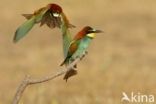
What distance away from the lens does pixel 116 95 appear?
28.2 feet

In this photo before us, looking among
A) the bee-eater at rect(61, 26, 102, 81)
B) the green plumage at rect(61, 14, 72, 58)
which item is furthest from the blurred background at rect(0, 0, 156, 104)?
the green plumage at rect(61, 14, 72, 58)

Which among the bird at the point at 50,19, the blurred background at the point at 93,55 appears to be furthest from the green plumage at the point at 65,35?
the blurred background at the point at 93,55

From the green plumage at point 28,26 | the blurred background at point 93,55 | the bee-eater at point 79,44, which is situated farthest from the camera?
the blurred background at point 93,55

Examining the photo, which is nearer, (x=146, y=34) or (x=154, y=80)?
(x=154, y=80)

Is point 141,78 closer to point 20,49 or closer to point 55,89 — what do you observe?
point 55,89

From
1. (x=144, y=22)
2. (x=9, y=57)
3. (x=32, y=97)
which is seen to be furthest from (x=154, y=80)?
(x=144, y=22)

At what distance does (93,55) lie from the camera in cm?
1260

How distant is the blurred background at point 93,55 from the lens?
356 inches

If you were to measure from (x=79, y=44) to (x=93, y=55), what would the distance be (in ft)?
29.4

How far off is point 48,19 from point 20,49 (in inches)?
408

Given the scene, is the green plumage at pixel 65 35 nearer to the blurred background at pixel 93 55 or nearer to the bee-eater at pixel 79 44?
the bee-eater at pixel 79 44

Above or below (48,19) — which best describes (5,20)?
below

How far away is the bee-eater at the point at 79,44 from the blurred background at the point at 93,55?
2239mm

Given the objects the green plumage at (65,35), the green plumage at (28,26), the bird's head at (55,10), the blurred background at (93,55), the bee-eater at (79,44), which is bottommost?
the blurred background at (93,55)
